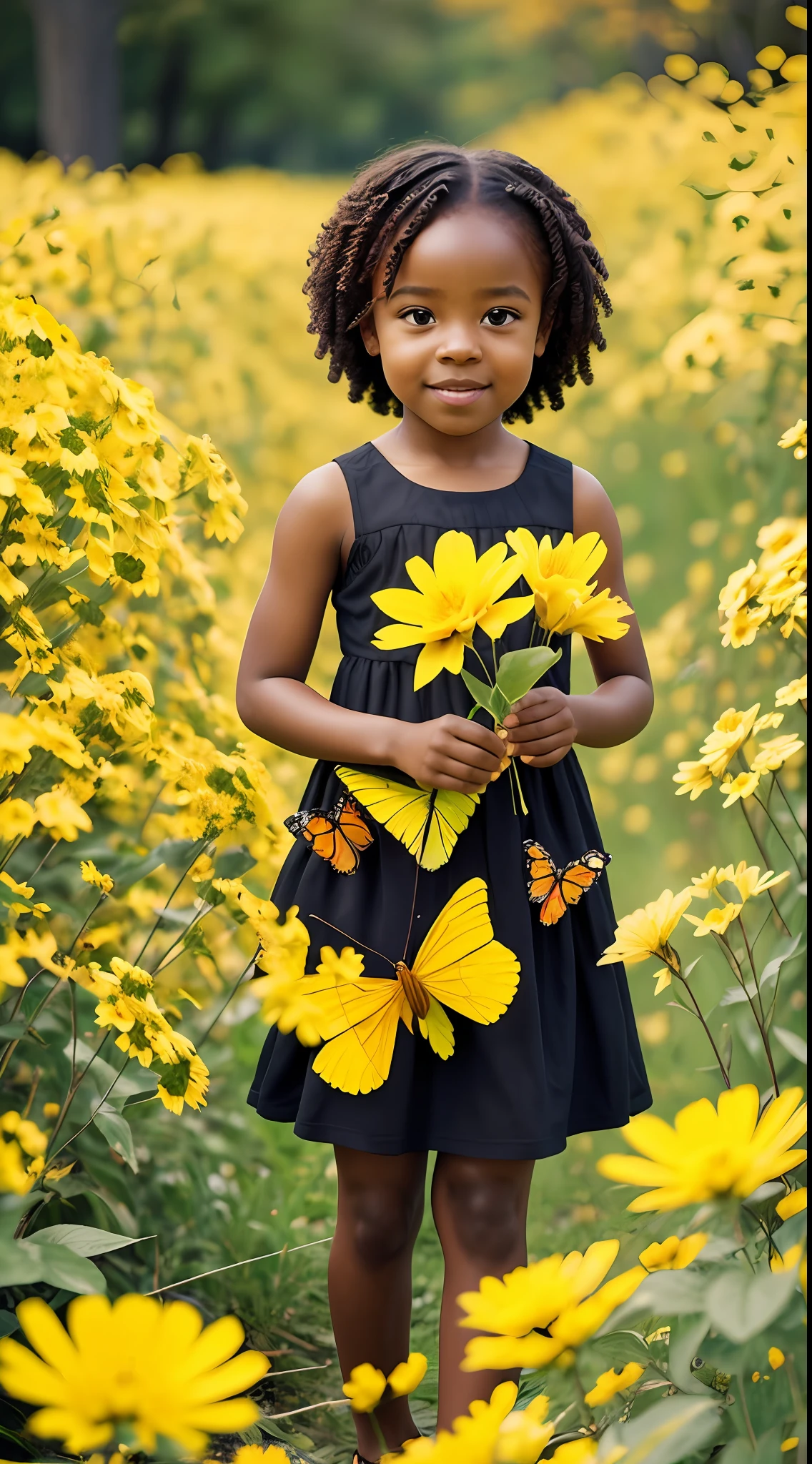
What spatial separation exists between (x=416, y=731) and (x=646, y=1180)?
47 cm

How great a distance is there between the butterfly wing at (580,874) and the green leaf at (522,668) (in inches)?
9.1

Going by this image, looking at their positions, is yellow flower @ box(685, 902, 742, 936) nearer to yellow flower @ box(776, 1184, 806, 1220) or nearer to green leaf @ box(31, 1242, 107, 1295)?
yellow flower @ box(776, 1184, 806, 1220)

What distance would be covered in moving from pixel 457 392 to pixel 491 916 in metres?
0.46

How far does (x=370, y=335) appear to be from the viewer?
1.30 meters

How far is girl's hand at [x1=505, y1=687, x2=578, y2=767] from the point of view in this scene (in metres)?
1.11

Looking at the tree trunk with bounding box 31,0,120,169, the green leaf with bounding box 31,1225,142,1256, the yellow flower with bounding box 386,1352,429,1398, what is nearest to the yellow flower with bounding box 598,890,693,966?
the yellow flower with bounding box 386,1352,429,1398

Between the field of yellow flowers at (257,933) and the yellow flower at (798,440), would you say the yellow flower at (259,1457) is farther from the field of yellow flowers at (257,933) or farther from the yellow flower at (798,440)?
the yellow flower at (798,440)

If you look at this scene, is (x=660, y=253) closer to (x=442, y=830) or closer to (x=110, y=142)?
(x=442, y=830)

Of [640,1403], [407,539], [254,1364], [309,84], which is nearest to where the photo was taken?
[254,1364]

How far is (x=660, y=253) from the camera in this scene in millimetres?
3182

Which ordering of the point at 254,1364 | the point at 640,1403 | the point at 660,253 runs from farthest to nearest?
the point at 660,253, the point at 640,1403, the point at 254,1364

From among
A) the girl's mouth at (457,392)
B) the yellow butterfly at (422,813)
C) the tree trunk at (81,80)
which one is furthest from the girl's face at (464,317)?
the tree trunk at (81,80)

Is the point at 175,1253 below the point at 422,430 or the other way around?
below

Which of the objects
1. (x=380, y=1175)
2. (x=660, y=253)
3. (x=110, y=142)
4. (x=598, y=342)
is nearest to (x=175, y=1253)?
(x=380, y=1175)
